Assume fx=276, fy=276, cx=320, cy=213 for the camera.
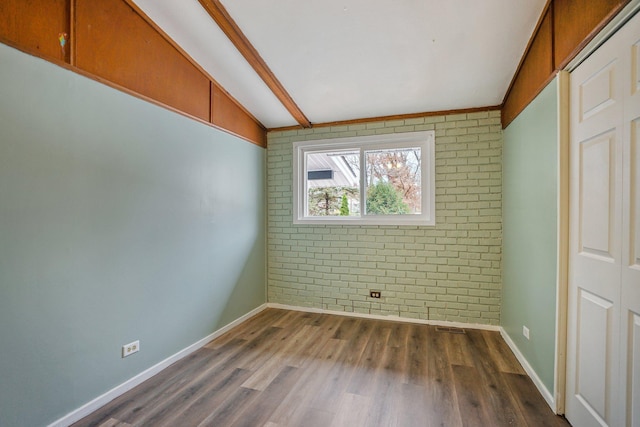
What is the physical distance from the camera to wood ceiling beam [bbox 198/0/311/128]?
2.05 m

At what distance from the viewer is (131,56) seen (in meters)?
2.10

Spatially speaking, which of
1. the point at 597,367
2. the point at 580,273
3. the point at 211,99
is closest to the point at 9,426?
the point at 211,99

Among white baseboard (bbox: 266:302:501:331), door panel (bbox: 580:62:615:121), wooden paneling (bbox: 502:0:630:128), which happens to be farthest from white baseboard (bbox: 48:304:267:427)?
wooden paneling (bbox: 502:0:630:128)

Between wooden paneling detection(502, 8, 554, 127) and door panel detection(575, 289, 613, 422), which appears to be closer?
door panel detection(575, 289, 613, 422)

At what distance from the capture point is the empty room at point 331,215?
1500 mm

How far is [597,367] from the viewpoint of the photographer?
1.47 m

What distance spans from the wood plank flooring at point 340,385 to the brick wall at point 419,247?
432 mm

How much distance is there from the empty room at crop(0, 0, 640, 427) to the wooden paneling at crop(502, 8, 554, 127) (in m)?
0.02

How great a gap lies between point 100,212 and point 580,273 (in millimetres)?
3085

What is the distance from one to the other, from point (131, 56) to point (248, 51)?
904 mm

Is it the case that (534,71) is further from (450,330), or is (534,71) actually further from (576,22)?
(450,330)

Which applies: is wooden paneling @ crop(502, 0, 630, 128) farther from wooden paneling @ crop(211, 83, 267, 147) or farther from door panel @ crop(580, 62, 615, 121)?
wooden paneling @ crop(211, 83, 267, 147)

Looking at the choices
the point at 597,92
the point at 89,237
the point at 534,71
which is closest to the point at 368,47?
the point at 534,71

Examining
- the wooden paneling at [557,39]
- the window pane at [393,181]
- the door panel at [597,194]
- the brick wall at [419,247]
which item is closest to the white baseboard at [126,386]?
the brick wall at [419,247]
